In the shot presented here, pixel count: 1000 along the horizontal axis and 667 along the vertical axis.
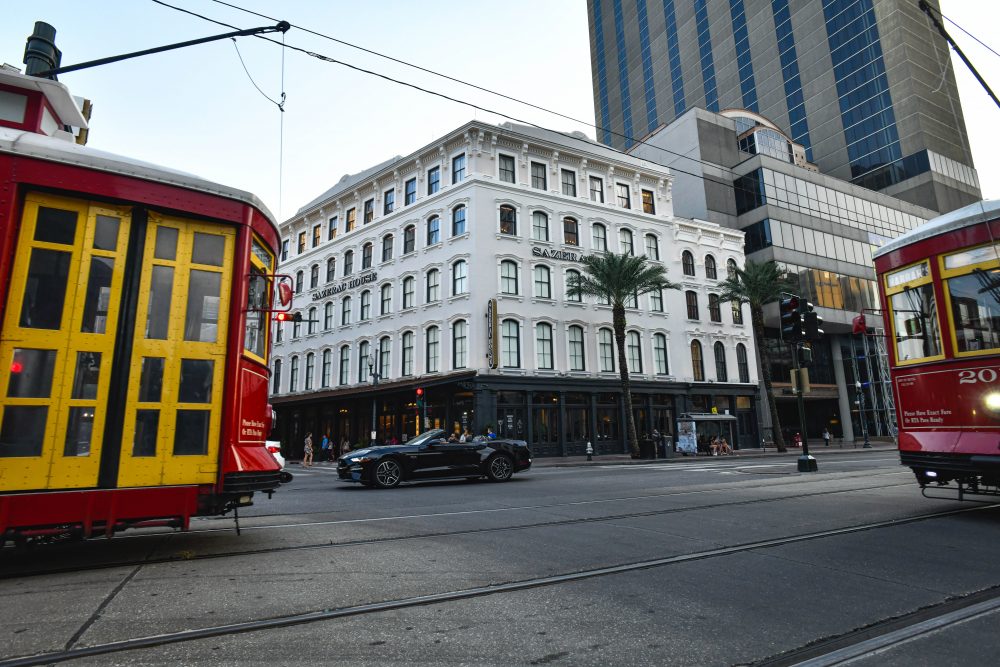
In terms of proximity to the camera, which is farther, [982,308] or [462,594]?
[982,308]

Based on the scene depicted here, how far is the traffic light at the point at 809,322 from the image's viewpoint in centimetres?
1379

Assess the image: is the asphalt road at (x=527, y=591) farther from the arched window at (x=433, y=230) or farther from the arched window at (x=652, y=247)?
the arched window at (x=652, y=247)

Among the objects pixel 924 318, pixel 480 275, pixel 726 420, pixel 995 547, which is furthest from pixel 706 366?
pixel 995 547

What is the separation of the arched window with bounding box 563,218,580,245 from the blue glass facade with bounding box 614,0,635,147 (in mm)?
72129

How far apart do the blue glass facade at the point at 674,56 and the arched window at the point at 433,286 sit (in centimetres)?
6942

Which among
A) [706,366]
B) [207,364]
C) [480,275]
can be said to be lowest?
[207,364]

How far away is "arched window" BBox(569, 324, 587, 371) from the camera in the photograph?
32.0 metres

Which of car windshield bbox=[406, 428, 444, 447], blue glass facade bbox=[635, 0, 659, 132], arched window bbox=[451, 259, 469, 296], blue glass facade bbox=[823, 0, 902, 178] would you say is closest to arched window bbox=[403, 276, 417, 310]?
arched window bbox=[451, 259, 469, 296]

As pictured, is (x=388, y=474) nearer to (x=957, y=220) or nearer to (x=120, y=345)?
(x=120, y=345)

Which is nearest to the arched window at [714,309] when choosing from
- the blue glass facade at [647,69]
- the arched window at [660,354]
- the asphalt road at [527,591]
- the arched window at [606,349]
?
the arched window at [660,354]

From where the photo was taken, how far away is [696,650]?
9.99 ft

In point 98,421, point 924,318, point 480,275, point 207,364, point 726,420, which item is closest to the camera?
point 98,421

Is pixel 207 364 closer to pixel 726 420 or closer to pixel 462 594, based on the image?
pixel 462 594

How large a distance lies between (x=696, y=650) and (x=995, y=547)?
4.75 meters
